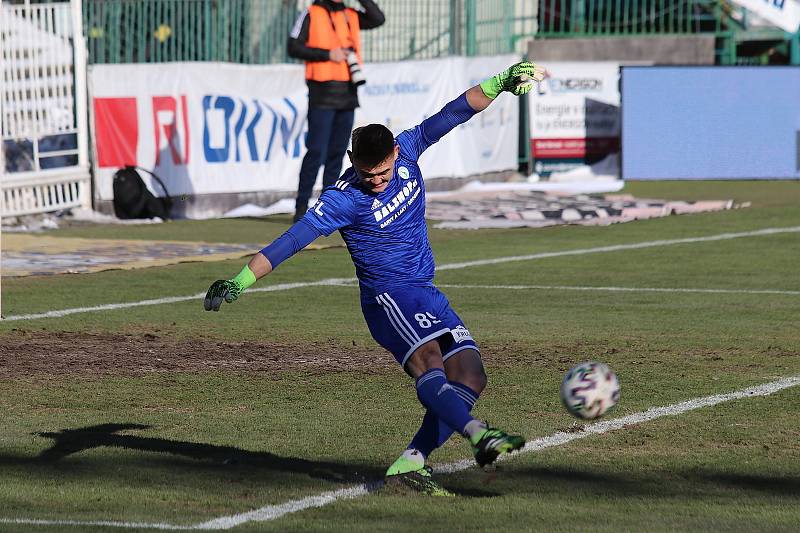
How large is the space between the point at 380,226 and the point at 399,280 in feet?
0.76

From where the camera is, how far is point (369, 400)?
7.90 meters

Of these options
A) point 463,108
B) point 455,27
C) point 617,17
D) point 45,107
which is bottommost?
point 45,107

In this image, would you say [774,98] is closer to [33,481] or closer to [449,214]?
[449,214]

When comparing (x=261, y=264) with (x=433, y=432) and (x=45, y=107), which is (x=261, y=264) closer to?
(x=433, y=432)

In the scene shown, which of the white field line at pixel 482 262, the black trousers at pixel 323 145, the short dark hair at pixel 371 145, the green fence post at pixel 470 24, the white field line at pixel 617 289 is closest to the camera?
the short dark hair at pixel 371 145

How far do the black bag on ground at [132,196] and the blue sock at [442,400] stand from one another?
12.5m

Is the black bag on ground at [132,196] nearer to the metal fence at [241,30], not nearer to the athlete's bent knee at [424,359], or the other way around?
the metal fence at [241,30]

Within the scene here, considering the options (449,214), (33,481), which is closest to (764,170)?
(449,214)

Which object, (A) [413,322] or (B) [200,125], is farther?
(B) [200,125]

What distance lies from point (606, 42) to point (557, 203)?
8.10 metres

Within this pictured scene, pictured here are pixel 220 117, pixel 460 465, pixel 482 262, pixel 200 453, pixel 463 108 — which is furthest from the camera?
pixel 220 117

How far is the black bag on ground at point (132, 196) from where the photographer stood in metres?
18.1

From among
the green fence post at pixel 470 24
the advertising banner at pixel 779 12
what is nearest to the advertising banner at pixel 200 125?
the green fence post at pixel 470 24

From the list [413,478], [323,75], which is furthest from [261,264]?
[323,75]
